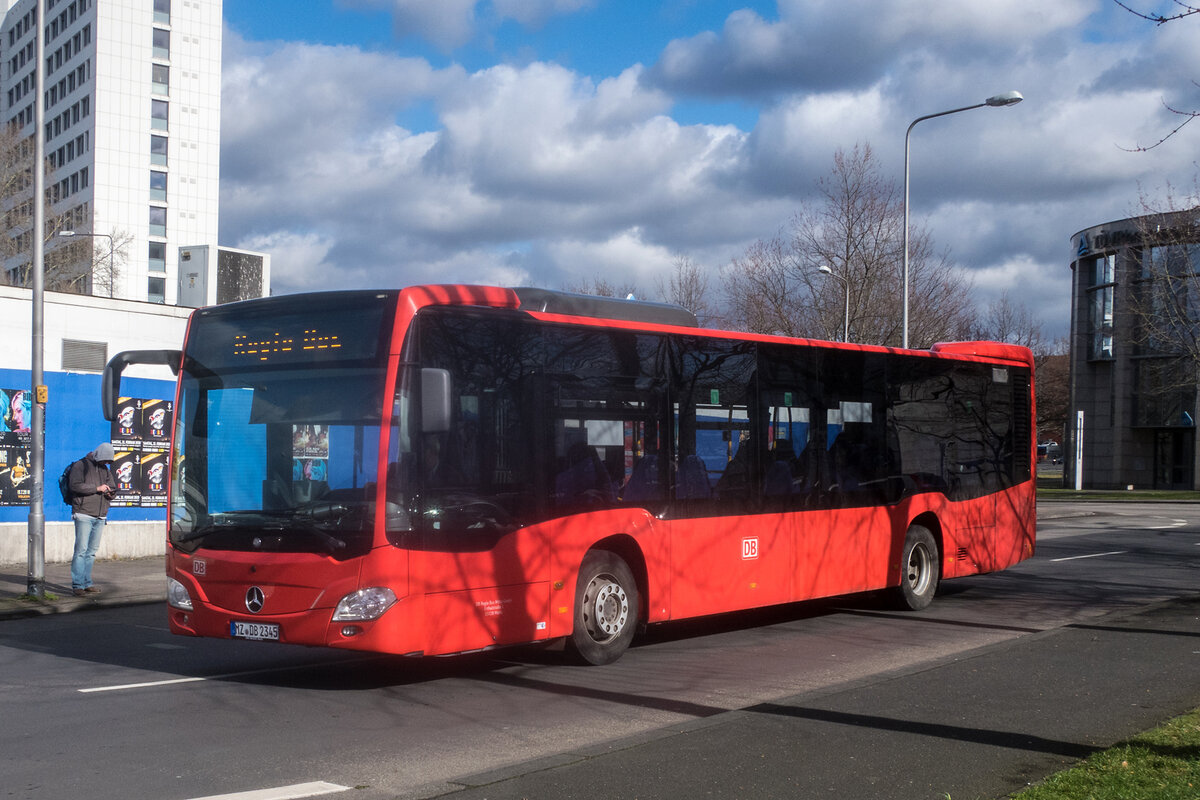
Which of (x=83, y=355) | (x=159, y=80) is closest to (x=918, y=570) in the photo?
(x=83, y=355)

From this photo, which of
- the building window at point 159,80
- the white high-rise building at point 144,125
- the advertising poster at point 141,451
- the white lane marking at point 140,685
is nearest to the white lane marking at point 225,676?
the white lane marking at point 140,685

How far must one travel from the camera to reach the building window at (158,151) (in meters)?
78.8

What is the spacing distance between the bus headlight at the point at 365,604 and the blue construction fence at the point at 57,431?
10693 millimetres

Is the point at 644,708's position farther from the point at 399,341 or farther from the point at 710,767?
the point at 399,341

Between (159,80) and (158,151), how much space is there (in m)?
4.47

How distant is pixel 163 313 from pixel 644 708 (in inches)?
579

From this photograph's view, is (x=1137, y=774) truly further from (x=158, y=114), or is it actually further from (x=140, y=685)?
(x=158, y=114)

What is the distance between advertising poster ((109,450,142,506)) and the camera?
766 inches

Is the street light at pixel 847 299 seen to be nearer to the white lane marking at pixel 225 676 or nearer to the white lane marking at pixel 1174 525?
the white lane marking at pixel 1174 525

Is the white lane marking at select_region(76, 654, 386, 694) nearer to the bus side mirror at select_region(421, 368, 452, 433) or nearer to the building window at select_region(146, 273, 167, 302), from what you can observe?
the bus side mirror at select_region(421, 368, 452, 433)

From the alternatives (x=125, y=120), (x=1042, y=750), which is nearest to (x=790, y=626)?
(x=1042, y=750)

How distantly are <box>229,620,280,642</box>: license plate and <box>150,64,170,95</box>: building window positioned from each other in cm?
7703

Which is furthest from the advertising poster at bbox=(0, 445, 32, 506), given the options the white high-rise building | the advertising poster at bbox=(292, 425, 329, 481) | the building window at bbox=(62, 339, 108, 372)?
the white high-rise building

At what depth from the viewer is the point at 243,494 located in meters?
9.04
